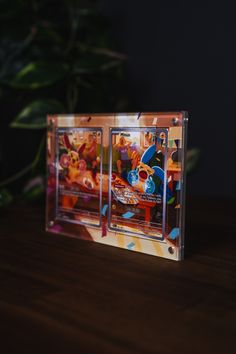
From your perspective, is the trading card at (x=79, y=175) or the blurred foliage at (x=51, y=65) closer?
the trading card at (x=79, y=175)

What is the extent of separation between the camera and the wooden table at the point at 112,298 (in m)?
0.44

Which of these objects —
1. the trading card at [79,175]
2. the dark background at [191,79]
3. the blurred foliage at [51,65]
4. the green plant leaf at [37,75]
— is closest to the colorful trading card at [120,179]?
the trading card at [79,175]

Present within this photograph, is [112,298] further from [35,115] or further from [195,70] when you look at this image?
[195,70]

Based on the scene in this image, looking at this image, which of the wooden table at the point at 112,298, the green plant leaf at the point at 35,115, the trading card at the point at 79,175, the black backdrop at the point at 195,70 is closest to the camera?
the wooden table at the point at 112,298

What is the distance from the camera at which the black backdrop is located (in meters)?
1.50

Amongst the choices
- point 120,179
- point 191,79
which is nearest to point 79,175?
point 120,179

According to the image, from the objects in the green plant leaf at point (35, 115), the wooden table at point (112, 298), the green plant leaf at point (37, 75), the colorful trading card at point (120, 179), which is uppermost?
the green plant leaf at point (37, 75)

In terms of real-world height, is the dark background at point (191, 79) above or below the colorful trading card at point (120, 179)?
above

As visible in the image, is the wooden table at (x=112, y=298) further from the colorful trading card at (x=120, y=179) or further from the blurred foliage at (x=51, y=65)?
the blurred foliage at (x=51, y=65)

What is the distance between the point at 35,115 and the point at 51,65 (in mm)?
177

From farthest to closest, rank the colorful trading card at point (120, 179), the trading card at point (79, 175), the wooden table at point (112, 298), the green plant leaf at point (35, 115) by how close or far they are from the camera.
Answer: the green plant leaf at point (35, 115), the trading card at point (79, 175), the colorful trading card at point (120, 179), the wooden table at point (112, 298)

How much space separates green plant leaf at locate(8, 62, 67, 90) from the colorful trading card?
19.7 inches

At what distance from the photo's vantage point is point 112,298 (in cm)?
56

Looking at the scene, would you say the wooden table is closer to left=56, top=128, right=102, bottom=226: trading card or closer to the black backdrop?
left=56, top=128, right=102, bottom=226: trading card
